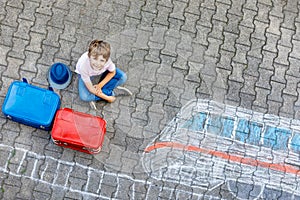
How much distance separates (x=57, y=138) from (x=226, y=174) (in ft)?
5.99

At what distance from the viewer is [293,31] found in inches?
217

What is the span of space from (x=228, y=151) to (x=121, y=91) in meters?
1.34

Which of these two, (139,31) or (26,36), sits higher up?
(139,31)

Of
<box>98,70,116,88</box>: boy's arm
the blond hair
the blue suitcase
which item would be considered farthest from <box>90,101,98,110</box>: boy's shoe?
the blond hair

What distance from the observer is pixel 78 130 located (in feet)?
15.2

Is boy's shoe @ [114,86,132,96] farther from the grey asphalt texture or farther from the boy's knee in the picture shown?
the boy's knee

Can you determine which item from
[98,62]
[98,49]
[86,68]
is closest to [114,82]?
[86,68]

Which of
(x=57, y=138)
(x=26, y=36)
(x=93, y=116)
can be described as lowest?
(x=57, y=138)

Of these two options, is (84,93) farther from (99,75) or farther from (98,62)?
(98,62)

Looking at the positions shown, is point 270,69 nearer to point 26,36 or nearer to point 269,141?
point 269,141

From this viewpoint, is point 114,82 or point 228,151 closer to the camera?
point 114,82

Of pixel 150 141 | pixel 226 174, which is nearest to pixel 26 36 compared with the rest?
pixel 150 141

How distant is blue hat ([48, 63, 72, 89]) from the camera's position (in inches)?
192

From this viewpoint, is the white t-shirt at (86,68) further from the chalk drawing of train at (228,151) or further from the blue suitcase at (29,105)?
the chalk drawing of train at (228,151)
